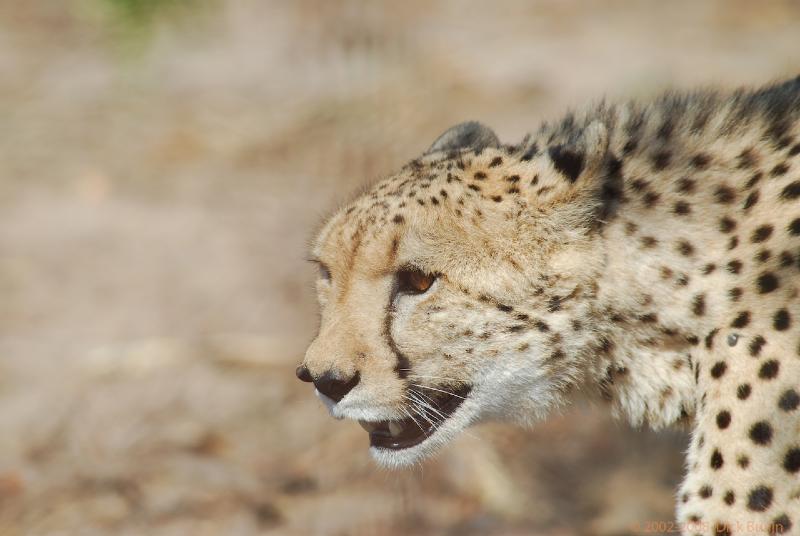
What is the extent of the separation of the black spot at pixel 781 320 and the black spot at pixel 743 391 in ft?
0.42

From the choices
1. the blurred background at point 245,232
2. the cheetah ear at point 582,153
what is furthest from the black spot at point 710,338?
the blurred background at point 245,232

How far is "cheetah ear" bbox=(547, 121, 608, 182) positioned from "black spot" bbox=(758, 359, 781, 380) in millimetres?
574

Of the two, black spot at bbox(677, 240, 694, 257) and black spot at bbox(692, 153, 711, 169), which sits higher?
black spot at bbox(692, 153, 711, 169)

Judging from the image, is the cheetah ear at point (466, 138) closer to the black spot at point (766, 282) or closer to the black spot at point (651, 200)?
the black spot at point (651, 200)

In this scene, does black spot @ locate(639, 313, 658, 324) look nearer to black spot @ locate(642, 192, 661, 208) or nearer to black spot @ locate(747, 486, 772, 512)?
black spot @ locate(642, 192, 661, 208)

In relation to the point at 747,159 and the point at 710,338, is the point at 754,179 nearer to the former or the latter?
the point at 747,159

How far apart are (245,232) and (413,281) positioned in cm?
356

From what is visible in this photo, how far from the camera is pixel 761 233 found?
7.12 feet

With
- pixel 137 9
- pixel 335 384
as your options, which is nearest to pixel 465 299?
pixel 335 384

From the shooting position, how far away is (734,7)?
25.3 feet

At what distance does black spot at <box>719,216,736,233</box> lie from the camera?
2234 mm

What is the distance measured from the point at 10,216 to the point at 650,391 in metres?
Answer: 4.86

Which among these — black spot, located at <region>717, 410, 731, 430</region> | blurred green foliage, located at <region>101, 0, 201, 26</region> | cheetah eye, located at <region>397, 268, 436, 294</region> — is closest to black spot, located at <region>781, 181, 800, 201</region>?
black spot, located at <region>717, 410, 731, 430</region>

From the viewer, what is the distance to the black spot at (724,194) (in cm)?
226
